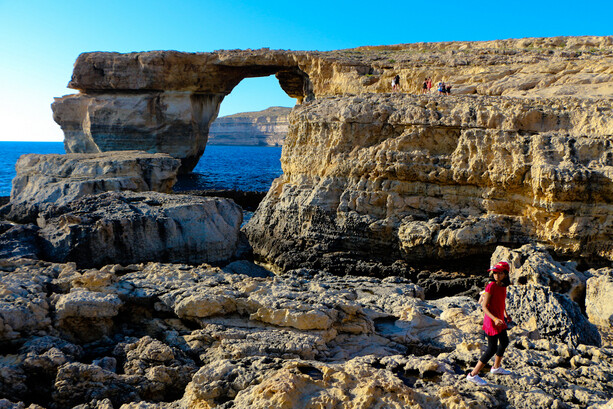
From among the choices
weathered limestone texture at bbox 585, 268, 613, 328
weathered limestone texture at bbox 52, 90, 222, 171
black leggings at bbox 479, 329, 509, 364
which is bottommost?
weathered limestone texture at bbox 585, 268, 613, 328

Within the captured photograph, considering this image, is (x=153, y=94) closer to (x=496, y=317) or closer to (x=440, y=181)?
(x=440, y=181)

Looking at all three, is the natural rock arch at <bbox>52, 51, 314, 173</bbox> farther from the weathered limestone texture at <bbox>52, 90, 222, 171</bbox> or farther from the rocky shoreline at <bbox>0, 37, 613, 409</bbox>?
the rocky shoreline at <bbox>0, 37, 613, 409</bbox>

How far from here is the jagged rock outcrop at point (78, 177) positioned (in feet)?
59.2

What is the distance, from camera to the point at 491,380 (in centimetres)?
538

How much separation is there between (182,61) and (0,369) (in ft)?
116

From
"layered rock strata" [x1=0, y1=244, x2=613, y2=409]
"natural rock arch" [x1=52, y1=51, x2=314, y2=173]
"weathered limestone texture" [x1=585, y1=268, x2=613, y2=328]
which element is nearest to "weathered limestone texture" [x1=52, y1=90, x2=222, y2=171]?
"natural rock arch" [x1=52, y1=51, x2=314, y2=173]

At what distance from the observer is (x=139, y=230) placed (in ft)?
42.4

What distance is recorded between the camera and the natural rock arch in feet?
124

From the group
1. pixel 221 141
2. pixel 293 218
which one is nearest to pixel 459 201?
pixel 293 218

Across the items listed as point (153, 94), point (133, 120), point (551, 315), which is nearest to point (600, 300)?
point (551, 315)

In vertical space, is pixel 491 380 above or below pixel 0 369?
above

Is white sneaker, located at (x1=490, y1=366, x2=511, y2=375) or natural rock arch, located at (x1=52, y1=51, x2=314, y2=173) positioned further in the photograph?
natural rock arch, located at (x1=52, y1=51, x2=314, y2=173)

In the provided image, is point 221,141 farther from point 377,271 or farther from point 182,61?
point 377,271

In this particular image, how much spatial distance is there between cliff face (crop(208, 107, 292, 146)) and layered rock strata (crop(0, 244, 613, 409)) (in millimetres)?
137549
